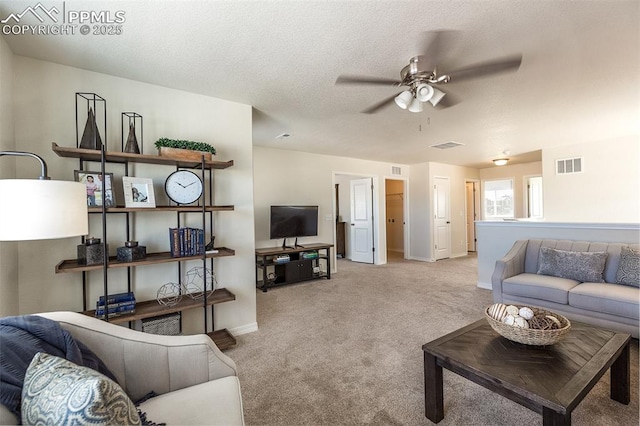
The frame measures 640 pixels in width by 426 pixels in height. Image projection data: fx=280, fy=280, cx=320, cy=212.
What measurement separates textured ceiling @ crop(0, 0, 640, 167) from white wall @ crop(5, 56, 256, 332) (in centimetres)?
14

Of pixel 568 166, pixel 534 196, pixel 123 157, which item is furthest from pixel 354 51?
pixel 534 196

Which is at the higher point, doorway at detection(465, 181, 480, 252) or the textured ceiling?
the textured ceiling

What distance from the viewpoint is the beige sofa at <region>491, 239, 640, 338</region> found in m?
2.39

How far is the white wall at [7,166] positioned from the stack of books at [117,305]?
0.47 metres

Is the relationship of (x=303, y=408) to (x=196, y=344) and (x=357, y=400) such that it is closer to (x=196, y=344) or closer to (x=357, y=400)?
(x=357, y=400)

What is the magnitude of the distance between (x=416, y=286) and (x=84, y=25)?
183 inches

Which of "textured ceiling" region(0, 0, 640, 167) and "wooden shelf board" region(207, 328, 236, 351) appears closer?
"textured ceiling" region(0, 0, 640, 167)

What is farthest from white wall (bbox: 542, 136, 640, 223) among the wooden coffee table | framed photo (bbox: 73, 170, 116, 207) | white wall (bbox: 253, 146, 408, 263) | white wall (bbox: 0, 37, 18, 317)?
white wall (bbox: 0, 37, 18, 317)

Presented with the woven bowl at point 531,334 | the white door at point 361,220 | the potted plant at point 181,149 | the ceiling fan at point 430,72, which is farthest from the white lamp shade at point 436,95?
the white door at point 361,220

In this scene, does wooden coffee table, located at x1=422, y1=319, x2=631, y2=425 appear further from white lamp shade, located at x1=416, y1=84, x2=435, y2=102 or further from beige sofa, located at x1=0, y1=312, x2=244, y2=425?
white lamp shade, located at x1=416, y1=84, x2=435, y2=102

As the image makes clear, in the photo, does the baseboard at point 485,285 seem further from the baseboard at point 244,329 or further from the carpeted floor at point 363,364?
A: the baseboard at point 244,329

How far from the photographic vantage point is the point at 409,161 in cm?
649

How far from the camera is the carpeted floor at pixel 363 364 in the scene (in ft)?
5.45

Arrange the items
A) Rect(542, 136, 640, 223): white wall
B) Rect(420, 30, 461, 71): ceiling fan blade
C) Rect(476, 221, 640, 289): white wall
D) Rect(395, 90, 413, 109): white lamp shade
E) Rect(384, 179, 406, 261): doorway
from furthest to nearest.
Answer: Rect(384, 179, 406, 261): doorway
Rect(542, 136, 640, 223): white wall
Rect(476, 221, 640, 289): white wall
Rect(395, 90, 413, 109): white lamp shade
Rect(420, 30, 461, 71): ceiling fan blade
